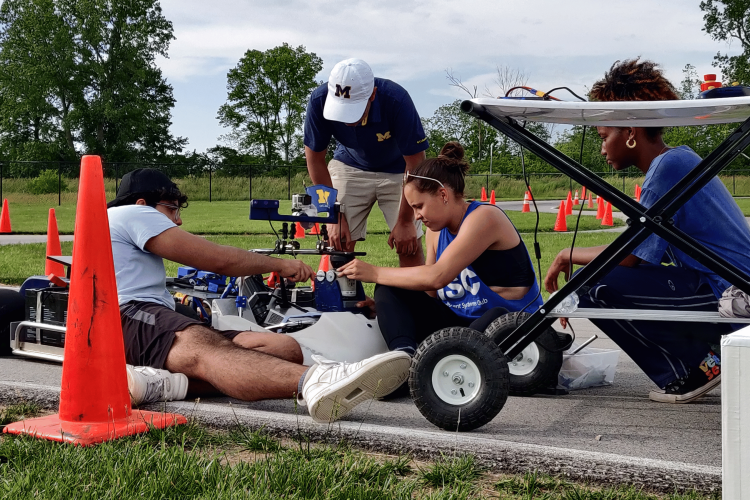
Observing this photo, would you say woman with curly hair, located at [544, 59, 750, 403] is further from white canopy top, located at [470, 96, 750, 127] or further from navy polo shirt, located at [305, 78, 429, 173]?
navy polo shirt, located at [305, 78, 429, 173]

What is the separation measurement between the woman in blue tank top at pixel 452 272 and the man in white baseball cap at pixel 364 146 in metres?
1.15

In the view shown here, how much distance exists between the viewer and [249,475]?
8.74 feet

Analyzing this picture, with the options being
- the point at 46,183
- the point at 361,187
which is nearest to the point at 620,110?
the point at 361,187

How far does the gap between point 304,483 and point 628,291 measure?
198cm

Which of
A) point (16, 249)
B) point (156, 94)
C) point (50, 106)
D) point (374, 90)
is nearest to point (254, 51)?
point (156, 94)

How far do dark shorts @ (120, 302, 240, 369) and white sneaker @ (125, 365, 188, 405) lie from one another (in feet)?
0.45

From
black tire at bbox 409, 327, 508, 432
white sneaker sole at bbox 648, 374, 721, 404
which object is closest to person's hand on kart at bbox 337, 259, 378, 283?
black tire at bbox 409, 327, 508, 432

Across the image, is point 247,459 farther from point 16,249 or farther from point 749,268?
point 16,249

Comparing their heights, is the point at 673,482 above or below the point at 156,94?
below

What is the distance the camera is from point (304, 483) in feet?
8.58

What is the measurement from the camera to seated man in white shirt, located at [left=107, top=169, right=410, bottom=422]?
10.9 feet

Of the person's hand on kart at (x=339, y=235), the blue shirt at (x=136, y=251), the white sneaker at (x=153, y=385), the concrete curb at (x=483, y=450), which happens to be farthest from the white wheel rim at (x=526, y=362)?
the blue shirt at (x=136, y=251)

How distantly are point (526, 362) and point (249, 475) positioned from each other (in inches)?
69.2

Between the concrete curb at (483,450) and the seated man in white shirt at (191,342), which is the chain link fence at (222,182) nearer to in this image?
the seated man in white shirt at (191,342)
